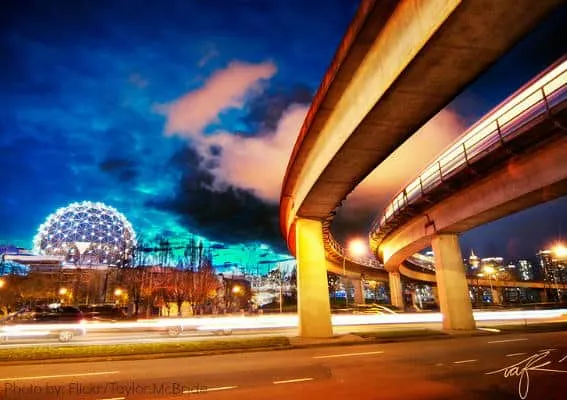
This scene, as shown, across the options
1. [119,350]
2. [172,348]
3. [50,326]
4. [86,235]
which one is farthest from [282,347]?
[86,235]

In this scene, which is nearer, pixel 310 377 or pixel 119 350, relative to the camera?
pixel 310 377

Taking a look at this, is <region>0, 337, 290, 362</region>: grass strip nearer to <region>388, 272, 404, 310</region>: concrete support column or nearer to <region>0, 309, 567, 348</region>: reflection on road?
<region>0, 309, 567, 348</region>: reflection on road

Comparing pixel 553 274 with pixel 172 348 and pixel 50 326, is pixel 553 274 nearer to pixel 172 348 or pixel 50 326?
pixel 172 348

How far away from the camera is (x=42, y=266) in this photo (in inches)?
2965

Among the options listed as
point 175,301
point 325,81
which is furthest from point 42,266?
point 325,81

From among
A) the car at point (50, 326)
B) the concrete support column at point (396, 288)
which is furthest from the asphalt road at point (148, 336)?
the concrete support column at point (396, 288)

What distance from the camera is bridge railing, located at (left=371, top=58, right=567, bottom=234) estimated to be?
48.1 ft

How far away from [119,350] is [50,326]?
15.3 metres

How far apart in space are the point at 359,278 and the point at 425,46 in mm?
81490

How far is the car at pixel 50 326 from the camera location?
77.2ft

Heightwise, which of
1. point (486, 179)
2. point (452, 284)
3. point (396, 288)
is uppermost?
point (486, 179)

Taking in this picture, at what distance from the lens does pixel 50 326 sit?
27.6 metres

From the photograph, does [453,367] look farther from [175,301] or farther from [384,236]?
[175,301]
